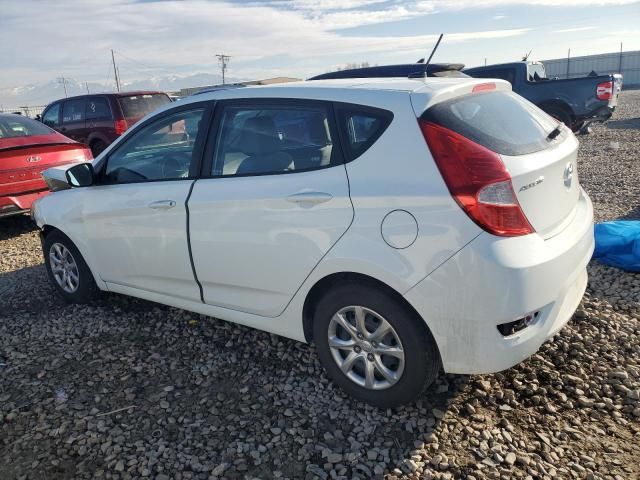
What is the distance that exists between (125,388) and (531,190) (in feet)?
8.43

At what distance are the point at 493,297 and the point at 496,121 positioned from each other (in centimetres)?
94

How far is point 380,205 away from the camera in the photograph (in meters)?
2.38

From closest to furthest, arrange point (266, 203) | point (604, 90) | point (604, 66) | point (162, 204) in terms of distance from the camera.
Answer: point (266, 203), point (162, 204), point (604, 90), point (604, 66)

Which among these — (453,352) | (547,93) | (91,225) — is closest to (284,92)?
(453,352)

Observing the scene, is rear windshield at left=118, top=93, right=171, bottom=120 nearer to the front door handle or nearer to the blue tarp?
the front door handle

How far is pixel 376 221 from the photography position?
2396 mm

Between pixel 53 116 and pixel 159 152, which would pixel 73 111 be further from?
pixel 159 152

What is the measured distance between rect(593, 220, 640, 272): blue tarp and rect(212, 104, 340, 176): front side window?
3105 mm

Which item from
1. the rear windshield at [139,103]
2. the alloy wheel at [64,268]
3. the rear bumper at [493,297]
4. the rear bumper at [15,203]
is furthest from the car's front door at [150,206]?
the rear windshield at [139,103]

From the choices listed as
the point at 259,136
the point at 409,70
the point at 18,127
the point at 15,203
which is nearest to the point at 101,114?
the point at 18,127

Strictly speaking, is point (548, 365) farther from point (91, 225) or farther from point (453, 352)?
point (91, 225)

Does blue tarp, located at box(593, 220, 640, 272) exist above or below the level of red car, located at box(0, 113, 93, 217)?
below

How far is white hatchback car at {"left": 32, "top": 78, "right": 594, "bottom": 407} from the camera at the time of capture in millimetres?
2252

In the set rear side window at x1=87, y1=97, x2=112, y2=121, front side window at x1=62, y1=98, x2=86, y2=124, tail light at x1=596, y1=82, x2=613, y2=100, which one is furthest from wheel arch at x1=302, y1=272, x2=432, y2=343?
tail light at x1=596, y1=82, x2=613, y2=100
